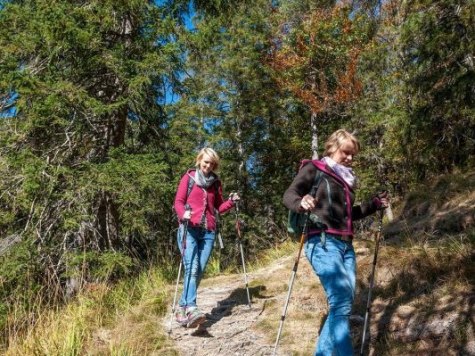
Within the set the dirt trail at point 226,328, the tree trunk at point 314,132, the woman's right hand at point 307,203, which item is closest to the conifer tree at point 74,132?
the dirt trail at point 226,328

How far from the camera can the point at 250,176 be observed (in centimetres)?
1952

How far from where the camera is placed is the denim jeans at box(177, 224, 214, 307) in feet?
15.9

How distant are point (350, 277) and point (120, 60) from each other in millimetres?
5070

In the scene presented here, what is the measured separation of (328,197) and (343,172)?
0.89 ft

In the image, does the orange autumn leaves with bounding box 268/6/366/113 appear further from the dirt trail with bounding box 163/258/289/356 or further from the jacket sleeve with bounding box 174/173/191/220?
the jacket sleeve with bounding box 174/173/191/220

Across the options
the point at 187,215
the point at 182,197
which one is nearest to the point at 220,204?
the point at 182,197

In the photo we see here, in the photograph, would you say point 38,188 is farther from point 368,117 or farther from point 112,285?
point 368,117

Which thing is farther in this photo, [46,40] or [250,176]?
[250,176]

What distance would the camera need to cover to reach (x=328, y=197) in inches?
136

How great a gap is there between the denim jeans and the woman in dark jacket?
178 centimetres

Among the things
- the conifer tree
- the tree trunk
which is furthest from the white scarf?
the tree trunk

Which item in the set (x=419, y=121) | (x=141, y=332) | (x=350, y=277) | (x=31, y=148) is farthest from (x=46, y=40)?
(x=419, y=121)

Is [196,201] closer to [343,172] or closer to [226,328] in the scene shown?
[226,328]

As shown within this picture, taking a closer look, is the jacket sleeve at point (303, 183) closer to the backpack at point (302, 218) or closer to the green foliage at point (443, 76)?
the backpack at point (302, 218)
